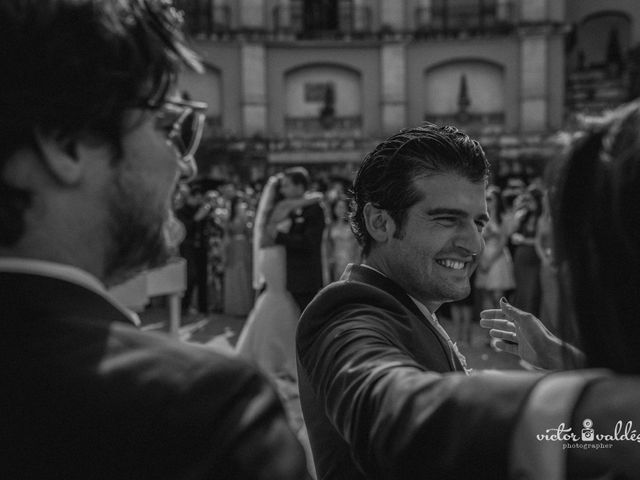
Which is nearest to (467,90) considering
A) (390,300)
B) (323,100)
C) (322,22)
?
(323,100)

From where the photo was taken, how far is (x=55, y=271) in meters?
0.79

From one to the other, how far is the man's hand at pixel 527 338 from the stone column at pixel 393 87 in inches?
821

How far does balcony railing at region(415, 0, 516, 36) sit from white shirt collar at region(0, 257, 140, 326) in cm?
2276

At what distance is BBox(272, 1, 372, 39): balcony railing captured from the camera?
22.5 meters

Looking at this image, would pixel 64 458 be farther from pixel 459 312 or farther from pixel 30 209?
pixel 459 312

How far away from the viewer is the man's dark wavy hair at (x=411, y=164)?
162 cm

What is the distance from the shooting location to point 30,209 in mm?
811

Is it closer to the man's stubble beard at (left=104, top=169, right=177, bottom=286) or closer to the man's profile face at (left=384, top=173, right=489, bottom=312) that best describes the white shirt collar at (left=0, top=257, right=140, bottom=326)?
the man's stubble beard at (left=104, top=169, right=177, bottom=286)

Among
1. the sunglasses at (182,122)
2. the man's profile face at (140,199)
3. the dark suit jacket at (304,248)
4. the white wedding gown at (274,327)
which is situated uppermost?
the sunglasses at (182,122)

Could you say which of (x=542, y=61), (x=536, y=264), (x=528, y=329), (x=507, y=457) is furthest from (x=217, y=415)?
(x=542, y=61)

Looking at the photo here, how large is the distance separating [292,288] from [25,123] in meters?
5.32

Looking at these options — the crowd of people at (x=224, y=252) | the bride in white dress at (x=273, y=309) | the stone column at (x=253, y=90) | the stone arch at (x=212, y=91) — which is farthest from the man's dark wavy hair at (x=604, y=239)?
the stone arch at (x=212, y=91)

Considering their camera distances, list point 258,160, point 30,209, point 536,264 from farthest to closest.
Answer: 1. point 258,160
2. point 536,264
3. point 30,209

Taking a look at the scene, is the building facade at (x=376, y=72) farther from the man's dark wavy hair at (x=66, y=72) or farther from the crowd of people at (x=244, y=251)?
the man's dark wavy hair at (x=66, y=72)
